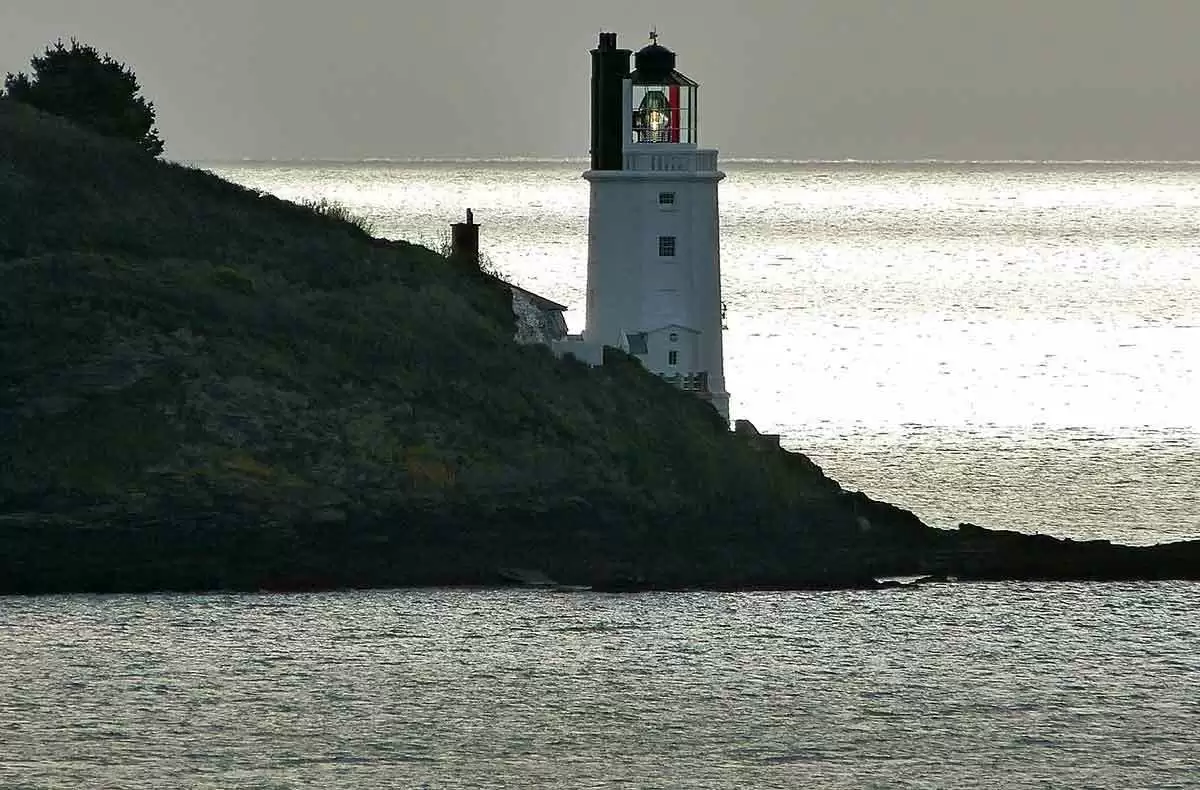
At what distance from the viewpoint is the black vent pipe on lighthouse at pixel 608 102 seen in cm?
5759

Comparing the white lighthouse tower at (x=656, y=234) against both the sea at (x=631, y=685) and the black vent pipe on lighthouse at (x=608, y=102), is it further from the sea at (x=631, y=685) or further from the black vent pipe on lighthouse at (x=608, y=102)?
the sea at (x=631, y=685)

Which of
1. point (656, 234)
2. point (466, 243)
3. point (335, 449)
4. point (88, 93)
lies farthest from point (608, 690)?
point (88, 93)

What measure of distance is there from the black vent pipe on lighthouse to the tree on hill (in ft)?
51.4

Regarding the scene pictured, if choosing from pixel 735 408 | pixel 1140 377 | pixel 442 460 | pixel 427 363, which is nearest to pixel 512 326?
pixel 427 363

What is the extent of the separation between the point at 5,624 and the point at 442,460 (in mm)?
9256

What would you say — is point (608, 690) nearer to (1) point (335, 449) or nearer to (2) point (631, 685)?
(2) point (631, 685)

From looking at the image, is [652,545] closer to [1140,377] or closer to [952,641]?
[952,641]

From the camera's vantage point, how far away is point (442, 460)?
48.4 m

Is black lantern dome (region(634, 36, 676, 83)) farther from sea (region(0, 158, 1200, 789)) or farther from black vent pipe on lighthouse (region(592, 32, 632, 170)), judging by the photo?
sea (region(0, 158, 1200, 789))

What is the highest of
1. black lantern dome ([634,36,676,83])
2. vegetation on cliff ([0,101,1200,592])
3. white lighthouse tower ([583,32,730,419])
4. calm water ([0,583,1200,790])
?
black lantern dome ([634,36,676,83])

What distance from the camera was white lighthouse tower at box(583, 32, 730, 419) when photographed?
57000mm

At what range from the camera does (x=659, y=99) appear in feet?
189

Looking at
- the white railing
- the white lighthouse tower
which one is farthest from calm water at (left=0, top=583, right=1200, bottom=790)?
the white railing

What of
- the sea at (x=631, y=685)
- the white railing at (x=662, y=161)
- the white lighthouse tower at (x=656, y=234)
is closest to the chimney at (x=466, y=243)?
the white lighthouse tower at (x=656, y=234)
